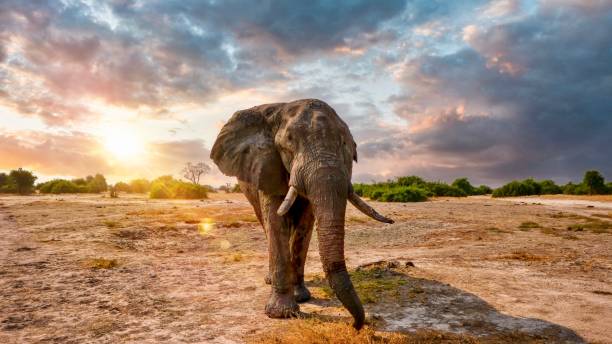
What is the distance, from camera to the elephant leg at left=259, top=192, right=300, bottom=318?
593cm

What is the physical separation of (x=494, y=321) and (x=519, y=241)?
8.81 meters

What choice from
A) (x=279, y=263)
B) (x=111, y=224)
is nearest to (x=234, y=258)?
(x=279, y=263)

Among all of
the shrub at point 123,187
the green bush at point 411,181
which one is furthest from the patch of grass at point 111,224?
the shrub at point 123,187

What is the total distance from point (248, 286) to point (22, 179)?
54.2 meters

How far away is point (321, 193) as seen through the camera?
5082 mm

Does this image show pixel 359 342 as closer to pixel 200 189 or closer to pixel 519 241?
pixel 519 241

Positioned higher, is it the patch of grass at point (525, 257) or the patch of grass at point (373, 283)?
the patch of grass at point (525, 257)

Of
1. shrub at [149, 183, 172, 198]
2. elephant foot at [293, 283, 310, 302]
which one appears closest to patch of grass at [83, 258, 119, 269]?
elephant foot at [293, 283, 310, 302]

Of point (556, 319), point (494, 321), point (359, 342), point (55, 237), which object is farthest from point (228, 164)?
point (55, 237)

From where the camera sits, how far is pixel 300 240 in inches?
273

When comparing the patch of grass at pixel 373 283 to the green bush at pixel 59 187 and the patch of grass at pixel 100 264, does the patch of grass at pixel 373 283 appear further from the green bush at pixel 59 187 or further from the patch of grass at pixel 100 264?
the green bush at pixel 59 187

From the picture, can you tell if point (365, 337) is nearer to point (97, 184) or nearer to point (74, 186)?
point (74, 186)

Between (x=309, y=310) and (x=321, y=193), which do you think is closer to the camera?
(x=321, y=193)

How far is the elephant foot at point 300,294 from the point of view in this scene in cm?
677
